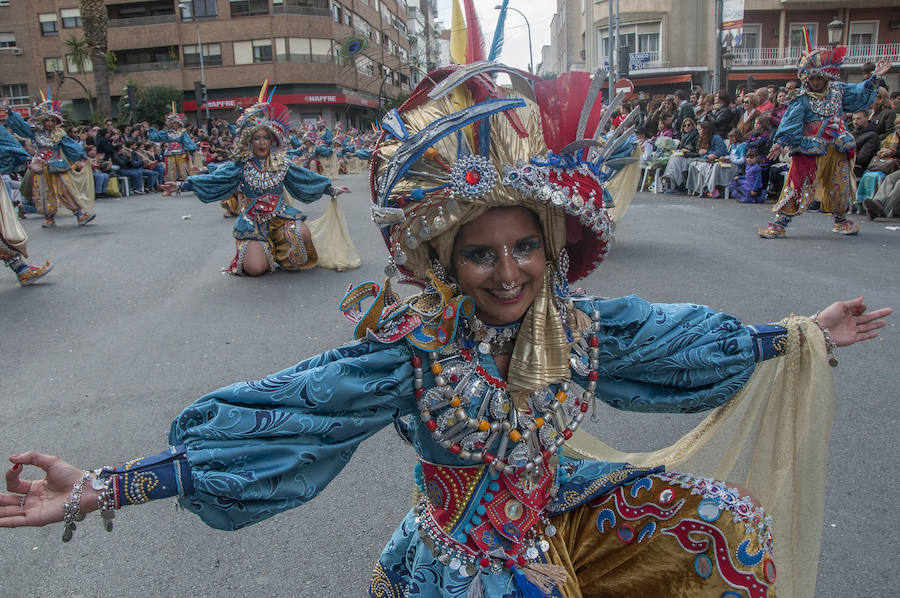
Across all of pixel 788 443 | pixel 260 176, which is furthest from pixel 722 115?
pixel 788 443

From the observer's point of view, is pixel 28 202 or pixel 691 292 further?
pixel 28 202

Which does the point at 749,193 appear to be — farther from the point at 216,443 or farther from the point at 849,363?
the point at 216,443

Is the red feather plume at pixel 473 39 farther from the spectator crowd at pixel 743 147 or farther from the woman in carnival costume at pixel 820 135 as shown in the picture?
the woman in carnival costume at pixel 820 135

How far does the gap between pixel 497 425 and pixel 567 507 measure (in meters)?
0.36

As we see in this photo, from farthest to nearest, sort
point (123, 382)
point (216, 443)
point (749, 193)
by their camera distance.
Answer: point (749, 193)
point (123, 382)
point (216, 443)

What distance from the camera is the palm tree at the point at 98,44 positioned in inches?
1221

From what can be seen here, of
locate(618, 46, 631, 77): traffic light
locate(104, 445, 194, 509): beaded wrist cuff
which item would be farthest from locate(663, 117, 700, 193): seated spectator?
locate(104, 445, 194, 509): beaded wrist cuff

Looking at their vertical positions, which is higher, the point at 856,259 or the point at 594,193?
the point at 594,193

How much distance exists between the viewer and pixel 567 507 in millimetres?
2002

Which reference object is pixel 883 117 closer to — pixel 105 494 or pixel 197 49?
pixel 105 494

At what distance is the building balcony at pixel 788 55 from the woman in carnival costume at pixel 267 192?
35254 mm

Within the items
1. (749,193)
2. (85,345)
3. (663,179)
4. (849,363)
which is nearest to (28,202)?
(85,345)

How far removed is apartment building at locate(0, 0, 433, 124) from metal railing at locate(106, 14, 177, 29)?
0.24 feet

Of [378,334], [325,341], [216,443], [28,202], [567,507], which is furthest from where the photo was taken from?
[28,202]
